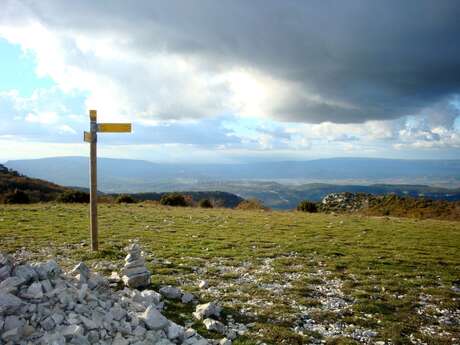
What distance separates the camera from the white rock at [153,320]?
7047 millimetres

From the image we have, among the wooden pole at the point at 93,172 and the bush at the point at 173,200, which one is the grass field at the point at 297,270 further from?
the bush at the point at 173,200

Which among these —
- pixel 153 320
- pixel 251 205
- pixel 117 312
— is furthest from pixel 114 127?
pixel 251 205

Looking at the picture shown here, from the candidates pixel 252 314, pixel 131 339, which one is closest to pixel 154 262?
pixel 252 314

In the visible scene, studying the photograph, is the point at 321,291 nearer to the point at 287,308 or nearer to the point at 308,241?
the point at 287,308

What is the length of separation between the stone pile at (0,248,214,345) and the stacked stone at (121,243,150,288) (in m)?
1.63

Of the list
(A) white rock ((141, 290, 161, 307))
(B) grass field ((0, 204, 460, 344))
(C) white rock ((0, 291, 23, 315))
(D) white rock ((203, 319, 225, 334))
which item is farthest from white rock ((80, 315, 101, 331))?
(D) white rock ((203, 319, 225, 334))

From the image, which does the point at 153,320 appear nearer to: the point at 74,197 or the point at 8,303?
the point at 8,303

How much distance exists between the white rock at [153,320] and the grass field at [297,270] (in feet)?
3.72

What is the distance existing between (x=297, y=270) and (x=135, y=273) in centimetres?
555

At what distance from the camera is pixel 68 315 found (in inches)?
266

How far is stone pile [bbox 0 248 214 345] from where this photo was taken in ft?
20.5

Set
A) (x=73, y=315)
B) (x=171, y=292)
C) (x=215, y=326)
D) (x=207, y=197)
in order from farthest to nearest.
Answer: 1. (x=207, y=197)
2. (x=171, y=292)
3. (x=215, y=326)
4. (x=73, y=315)

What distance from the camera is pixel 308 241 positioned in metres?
18.1

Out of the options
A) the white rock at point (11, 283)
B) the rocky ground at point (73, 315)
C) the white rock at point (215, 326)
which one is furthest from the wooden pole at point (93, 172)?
the white rock at point (215, 326)
